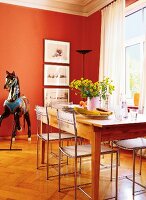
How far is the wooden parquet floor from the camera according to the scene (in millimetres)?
2615

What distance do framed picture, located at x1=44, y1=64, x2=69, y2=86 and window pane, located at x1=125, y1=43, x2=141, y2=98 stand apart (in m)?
1.47

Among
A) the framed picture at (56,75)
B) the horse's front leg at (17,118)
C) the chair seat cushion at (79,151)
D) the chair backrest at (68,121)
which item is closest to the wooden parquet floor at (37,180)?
the chair seat cushion at (79,151)

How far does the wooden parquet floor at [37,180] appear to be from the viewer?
2615 mm

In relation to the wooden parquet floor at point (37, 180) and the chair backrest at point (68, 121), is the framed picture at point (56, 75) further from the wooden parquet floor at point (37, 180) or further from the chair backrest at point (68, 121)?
the chair backrest at point (68, 121)

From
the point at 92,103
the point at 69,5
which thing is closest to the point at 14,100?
the point at 92,103

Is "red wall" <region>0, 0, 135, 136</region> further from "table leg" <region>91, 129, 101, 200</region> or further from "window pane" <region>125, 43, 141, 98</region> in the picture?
"table leg" <region>91, 129, 101, 200</region>

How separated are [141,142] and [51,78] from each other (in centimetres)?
323

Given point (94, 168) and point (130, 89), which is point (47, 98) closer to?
point (130, 89)

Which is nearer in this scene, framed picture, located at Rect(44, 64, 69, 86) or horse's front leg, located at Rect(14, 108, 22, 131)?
horse's front leg, located at Rect(14, 108, 22, 131)

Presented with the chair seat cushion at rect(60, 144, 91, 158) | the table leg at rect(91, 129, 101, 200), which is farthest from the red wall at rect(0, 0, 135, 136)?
the table leg at rect(91, 129, 101, 200)

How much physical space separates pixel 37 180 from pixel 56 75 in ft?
10.1

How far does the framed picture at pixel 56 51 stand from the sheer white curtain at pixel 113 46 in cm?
93

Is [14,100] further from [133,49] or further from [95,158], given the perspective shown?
[95,158]

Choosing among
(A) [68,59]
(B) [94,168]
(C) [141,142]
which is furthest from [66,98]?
(B) [94,168]
